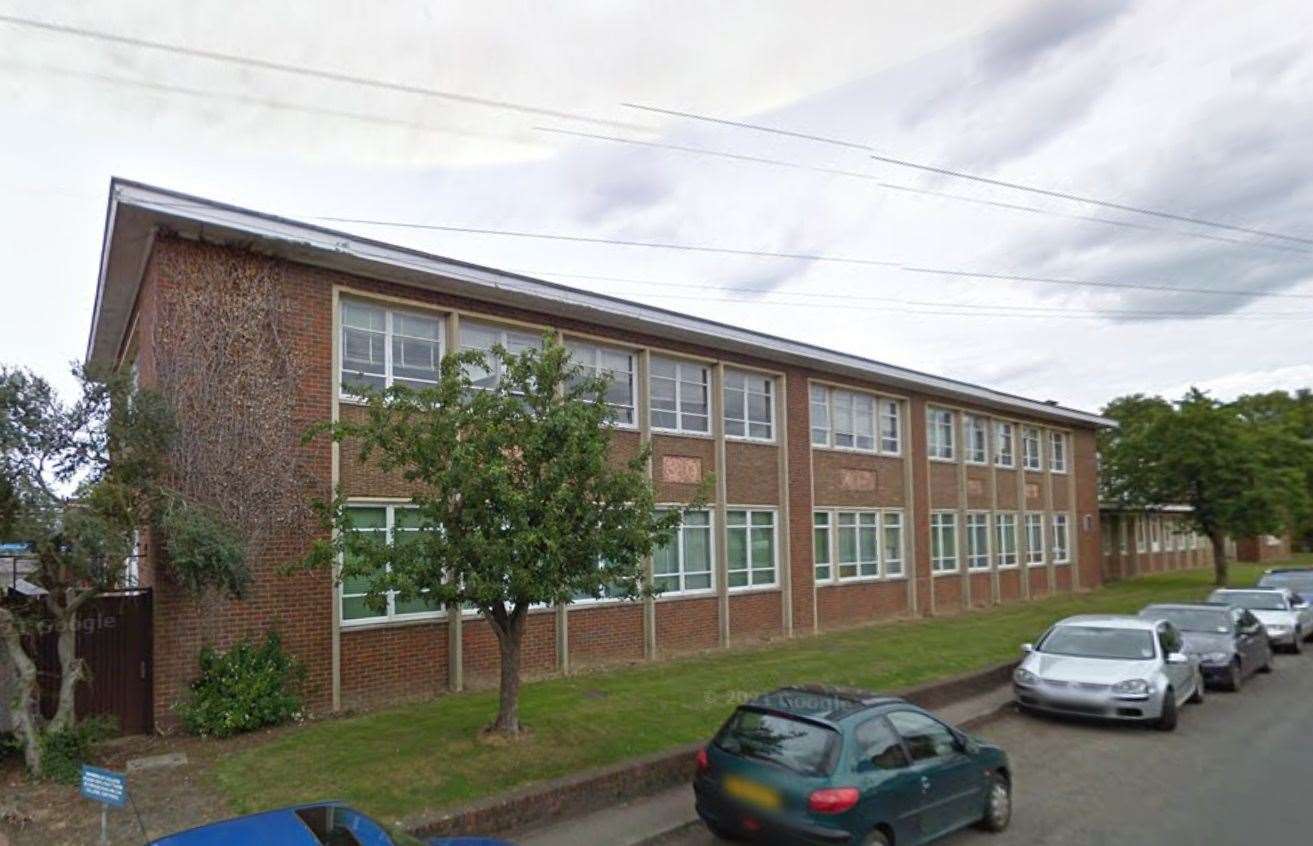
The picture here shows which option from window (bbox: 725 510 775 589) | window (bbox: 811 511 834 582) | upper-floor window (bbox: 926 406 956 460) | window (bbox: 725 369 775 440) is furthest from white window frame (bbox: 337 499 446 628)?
upper-floor window (bbox: 926 406 956 460)

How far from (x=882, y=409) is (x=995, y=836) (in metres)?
17.0

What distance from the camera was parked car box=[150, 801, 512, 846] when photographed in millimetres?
3783

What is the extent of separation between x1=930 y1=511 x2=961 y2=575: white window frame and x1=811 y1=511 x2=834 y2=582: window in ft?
17.0

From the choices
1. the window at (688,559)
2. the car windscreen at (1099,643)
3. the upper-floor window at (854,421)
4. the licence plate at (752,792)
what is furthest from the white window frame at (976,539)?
the licence plate at (752,792)

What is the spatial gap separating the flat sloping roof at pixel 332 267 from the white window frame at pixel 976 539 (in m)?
10.7

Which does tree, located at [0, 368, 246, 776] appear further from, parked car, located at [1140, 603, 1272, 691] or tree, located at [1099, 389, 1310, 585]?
tree, located at [1099, 389, 1310, 585]

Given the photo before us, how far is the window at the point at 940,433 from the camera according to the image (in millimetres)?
25969

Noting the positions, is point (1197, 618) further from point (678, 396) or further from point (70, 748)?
point (70, 748)

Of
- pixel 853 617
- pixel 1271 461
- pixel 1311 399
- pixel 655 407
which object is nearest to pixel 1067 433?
pixel 1271 461

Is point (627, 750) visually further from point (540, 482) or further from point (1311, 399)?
point (1311, 399)

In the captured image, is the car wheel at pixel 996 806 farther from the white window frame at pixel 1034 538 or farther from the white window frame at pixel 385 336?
the white window frame at pixel 1034 538

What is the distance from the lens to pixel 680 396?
17.8m

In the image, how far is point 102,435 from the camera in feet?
30.2

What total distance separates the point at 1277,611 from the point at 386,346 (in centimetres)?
2052
